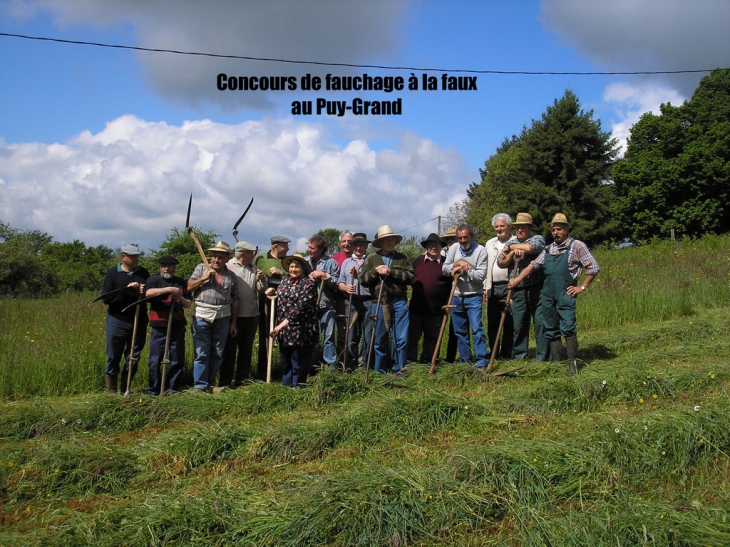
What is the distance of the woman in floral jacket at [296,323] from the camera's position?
702cm

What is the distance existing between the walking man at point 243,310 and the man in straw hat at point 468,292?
2.47m

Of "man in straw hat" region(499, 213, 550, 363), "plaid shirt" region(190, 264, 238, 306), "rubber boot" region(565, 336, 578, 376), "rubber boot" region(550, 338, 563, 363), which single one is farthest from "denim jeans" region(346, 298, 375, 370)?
"rubber boot" region(565, 336, 578, 376)

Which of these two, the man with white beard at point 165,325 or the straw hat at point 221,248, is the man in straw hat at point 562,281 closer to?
the straw hat at point 221,248

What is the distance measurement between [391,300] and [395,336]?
459mm

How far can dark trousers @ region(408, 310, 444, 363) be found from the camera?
803 cm

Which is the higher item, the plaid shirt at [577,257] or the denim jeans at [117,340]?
the plaid shirt at [577,257]

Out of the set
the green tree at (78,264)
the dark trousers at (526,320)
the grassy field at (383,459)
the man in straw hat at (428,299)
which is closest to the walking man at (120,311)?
the grassy field at (383,459)

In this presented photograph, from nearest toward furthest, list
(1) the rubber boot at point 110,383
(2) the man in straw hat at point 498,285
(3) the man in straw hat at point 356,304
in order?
(1) the rubber boot at point 110,383 < (3) the man in straw hat at point 356,304 < (2) the man in straw hat at point 498,285

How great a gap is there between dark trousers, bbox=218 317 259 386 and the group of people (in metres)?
0.01

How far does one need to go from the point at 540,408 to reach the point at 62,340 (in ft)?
23.8

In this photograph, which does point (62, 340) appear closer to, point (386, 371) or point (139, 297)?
point (139, 297)

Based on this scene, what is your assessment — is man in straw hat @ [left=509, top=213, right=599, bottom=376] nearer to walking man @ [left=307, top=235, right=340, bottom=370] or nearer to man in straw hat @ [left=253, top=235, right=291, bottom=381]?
walking man @ [left=307, top=235, right=340, bottom=370]

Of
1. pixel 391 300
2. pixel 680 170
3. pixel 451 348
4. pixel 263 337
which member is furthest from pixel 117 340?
pixel 680 170

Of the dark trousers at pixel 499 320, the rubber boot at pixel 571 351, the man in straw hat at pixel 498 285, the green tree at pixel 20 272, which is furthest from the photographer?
the green tree at pixel 20 272
